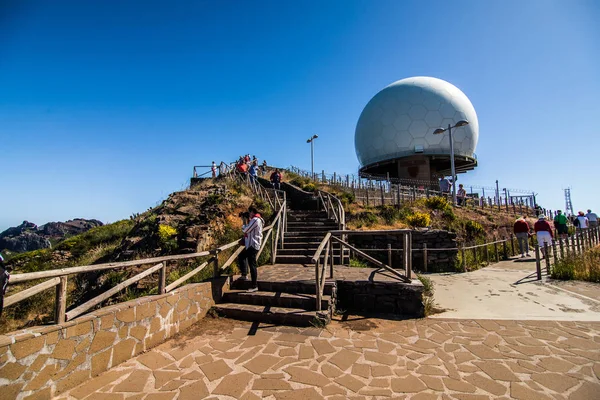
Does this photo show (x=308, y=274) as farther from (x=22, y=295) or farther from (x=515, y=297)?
(x=22, y=295)

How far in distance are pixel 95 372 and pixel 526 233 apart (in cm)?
1473

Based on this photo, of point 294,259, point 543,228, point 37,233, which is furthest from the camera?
point 37,233

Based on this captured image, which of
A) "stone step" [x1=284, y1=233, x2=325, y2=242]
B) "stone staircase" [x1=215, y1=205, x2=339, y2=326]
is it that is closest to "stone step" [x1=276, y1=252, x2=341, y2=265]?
"stone step" [x1=284, y1=233, x2=325, y2=242]

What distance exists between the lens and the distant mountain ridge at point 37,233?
33.0 m

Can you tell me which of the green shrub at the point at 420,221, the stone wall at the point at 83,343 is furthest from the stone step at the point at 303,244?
the stone wall at the point at 83,343

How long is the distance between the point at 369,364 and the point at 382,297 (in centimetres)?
216

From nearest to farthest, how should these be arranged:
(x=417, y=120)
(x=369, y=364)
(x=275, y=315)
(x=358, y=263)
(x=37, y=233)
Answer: (x=369, y=364) < (x=275, y=315) < (x=358, y=263) < (x=417, y=120) < (x=37, y=233)

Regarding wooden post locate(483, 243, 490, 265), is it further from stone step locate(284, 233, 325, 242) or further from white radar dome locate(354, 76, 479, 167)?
white radar dome locate(354, 76, 479, 167)

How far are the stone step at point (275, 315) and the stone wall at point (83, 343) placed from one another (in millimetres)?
735

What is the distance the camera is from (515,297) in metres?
6.34

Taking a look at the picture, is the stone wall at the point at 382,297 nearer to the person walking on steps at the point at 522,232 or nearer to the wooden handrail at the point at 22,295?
the wooden handrail at the point at 22,295

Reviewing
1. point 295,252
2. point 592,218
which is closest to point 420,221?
point 295,252

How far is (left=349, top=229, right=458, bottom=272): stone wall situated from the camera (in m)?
10.2

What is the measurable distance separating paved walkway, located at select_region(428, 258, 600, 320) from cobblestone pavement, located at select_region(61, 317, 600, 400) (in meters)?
0.54
